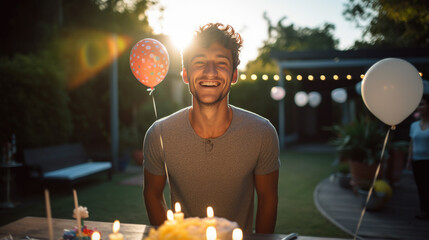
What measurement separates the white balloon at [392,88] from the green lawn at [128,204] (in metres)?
2.37

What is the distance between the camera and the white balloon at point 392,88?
301 centimetres

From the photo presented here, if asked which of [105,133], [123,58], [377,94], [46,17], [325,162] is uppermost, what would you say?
[46,17]

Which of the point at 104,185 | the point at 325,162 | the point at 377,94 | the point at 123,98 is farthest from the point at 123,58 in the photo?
the point at 377,94

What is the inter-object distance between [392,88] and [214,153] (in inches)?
76.0

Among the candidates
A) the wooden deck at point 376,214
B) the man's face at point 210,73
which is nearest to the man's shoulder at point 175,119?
the man's face at point 210,73

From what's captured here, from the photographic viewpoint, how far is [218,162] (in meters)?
2.26

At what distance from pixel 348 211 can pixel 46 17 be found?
12154 mm

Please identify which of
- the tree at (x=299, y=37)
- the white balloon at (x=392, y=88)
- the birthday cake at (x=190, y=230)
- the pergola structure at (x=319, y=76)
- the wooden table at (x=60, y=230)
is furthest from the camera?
the tree at (x=299, y=37)

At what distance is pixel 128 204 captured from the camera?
6.45m

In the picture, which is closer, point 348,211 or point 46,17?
point 348,211

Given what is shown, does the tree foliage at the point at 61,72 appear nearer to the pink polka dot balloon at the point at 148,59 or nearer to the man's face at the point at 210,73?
the pink polka dot balloon at the point at 148,59

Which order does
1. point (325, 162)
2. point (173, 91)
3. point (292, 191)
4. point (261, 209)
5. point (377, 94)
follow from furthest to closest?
1. point (173, 91)
2. point (325, 162)
3. point (292, 191)
4. point (377, 94)
5. point (261, 209)

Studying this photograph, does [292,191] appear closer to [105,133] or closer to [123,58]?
[105,133]

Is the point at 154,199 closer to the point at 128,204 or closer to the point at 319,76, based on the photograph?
the point at 128,204
